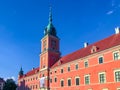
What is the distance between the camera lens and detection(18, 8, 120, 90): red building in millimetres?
31342

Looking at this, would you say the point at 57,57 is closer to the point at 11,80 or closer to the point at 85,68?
the point at 85,68

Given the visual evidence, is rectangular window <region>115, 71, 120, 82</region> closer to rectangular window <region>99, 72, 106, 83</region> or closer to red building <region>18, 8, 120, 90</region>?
red building <region>18, 8, 120, 90</region>

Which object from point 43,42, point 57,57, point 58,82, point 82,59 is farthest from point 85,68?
point 43,42

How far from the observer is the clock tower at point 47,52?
5288cm

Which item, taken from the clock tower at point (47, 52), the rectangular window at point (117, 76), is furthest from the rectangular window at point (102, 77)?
the clock tower at point (47, 52)

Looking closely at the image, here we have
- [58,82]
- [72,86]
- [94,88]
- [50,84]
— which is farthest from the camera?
[50,84]

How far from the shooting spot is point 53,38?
5759 centimetres

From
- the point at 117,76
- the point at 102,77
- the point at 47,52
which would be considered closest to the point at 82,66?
the point at 102,77

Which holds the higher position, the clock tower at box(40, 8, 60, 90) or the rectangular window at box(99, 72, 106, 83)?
the clock tower at box(40, 8, 60, 90)

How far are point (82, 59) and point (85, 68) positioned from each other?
7.27 ft

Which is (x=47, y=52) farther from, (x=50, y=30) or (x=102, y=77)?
(x=102, y=77)

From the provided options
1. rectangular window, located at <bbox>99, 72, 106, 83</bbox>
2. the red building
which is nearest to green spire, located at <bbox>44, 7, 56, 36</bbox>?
the red building

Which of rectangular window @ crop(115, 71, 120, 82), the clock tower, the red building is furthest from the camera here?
the clock tower

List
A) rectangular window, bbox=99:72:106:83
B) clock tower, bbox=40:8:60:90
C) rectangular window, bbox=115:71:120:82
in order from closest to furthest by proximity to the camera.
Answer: rectangular window, bbox=115:71:120:82, rectangular window, bbox=99:72:106:83, clock tower, bbox=40:8:60:90
